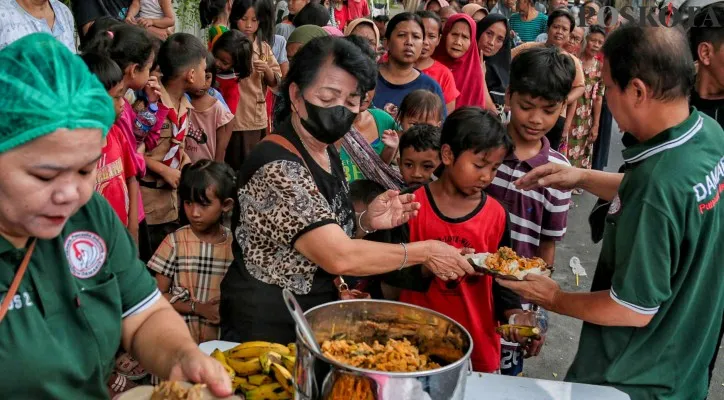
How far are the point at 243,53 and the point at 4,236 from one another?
3.97 m

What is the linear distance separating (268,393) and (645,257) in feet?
3.79

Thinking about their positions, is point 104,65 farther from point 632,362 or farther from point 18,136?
point 632,362

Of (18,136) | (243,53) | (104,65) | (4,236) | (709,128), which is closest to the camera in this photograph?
(18,136)

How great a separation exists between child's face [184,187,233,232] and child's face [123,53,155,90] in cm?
82

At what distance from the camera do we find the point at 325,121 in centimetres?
224

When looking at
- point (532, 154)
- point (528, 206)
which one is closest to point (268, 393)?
point (528, 206)

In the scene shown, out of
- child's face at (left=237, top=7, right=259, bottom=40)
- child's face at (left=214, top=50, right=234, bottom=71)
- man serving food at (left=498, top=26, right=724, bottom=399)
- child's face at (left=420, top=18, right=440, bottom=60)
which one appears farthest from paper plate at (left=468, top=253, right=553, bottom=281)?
child's face at (left=237, top=7, right=259, bottom=40)

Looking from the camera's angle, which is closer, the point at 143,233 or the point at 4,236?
the point at 4,236

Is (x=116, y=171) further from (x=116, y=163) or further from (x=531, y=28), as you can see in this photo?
(x=531, y=28)

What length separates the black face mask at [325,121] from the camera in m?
2.24

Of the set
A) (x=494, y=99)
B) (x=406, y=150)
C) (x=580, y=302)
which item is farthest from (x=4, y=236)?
(x=494, y=99)

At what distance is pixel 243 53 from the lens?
200 inches

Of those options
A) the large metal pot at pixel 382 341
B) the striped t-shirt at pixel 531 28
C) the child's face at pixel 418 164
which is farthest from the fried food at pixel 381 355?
the striped t-shirt at pixel 531 28

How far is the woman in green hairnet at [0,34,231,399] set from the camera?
1217 millimetres
